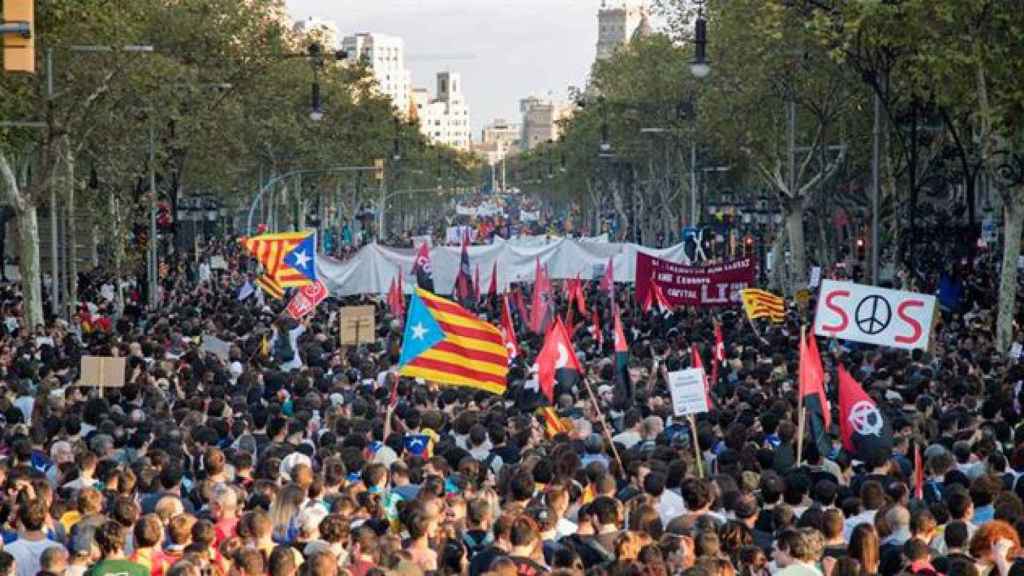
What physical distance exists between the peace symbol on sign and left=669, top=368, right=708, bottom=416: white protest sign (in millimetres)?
4307

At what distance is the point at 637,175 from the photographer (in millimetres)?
102312

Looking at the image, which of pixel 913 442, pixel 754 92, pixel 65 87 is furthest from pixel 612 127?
pixel 913 442

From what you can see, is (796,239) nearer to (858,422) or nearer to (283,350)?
(283,350)

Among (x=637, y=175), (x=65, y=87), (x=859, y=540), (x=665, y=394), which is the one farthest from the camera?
(x=637, y=175)

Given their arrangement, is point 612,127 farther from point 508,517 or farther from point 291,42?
point 508,517

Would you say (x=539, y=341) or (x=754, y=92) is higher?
(x=754, y=92)

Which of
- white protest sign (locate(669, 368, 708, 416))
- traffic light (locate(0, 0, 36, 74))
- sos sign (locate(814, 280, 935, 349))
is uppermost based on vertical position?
traffic light (locate(0, 0, 36, 74))

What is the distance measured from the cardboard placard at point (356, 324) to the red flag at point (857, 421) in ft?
33.4

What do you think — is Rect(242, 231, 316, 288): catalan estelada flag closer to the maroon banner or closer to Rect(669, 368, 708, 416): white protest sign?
the maroon banner

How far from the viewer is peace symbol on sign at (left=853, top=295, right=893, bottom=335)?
66.9ft

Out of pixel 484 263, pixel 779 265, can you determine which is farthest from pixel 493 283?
pixel 779 265

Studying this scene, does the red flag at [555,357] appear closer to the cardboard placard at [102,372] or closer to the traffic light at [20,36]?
the cardboard placard at [102,372]

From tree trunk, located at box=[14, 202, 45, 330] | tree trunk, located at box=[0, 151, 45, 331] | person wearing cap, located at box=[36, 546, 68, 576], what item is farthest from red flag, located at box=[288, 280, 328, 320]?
person wearing cap, located at box=[36, 546, 68, 576]

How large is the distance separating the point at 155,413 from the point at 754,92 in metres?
33.4
